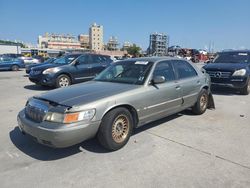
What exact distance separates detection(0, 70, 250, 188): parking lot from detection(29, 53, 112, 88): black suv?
460 centimetres

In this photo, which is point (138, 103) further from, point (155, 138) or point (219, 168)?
point (219, 168)

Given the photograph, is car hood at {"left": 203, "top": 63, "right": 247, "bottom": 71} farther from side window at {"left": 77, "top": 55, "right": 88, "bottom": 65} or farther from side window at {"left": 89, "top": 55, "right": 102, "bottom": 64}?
side window at {"left": 77, "top": 55, "right": 88, "bottom": 65}

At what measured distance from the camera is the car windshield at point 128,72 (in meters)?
4.50

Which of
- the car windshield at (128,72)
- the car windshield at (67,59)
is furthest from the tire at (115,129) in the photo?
the car windshield at (67,59)

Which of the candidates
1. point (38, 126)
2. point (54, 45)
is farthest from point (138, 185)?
point (54, 45)

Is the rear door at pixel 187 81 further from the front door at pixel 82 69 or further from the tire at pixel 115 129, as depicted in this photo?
the front door at pixel 82 69

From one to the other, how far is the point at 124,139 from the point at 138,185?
114 cm

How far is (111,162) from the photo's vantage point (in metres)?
3.46

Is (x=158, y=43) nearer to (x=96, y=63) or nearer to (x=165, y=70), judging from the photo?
(x=96, y=63)

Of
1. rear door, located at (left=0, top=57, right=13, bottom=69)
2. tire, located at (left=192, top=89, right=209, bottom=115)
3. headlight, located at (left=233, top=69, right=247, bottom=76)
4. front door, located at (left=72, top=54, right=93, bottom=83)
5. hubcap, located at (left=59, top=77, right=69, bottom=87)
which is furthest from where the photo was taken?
rear door, located at (left=0, top=57, right=13, bottom=69)

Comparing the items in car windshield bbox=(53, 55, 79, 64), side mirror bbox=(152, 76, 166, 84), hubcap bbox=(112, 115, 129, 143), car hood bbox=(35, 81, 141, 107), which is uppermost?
car windshield bbox=(53, 55, 79, 64)

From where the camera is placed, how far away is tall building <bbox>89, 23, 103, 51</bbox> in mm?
144250

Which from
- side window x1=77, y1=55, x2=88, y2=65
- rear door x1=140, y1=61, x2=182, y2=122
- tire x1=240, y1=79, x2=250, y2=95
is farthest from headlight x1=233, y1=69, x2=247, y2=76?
side window x1=77, y1=55, x2=88, y2=65

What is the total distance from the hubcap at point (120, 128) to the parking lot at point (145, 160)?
200 millimetres
